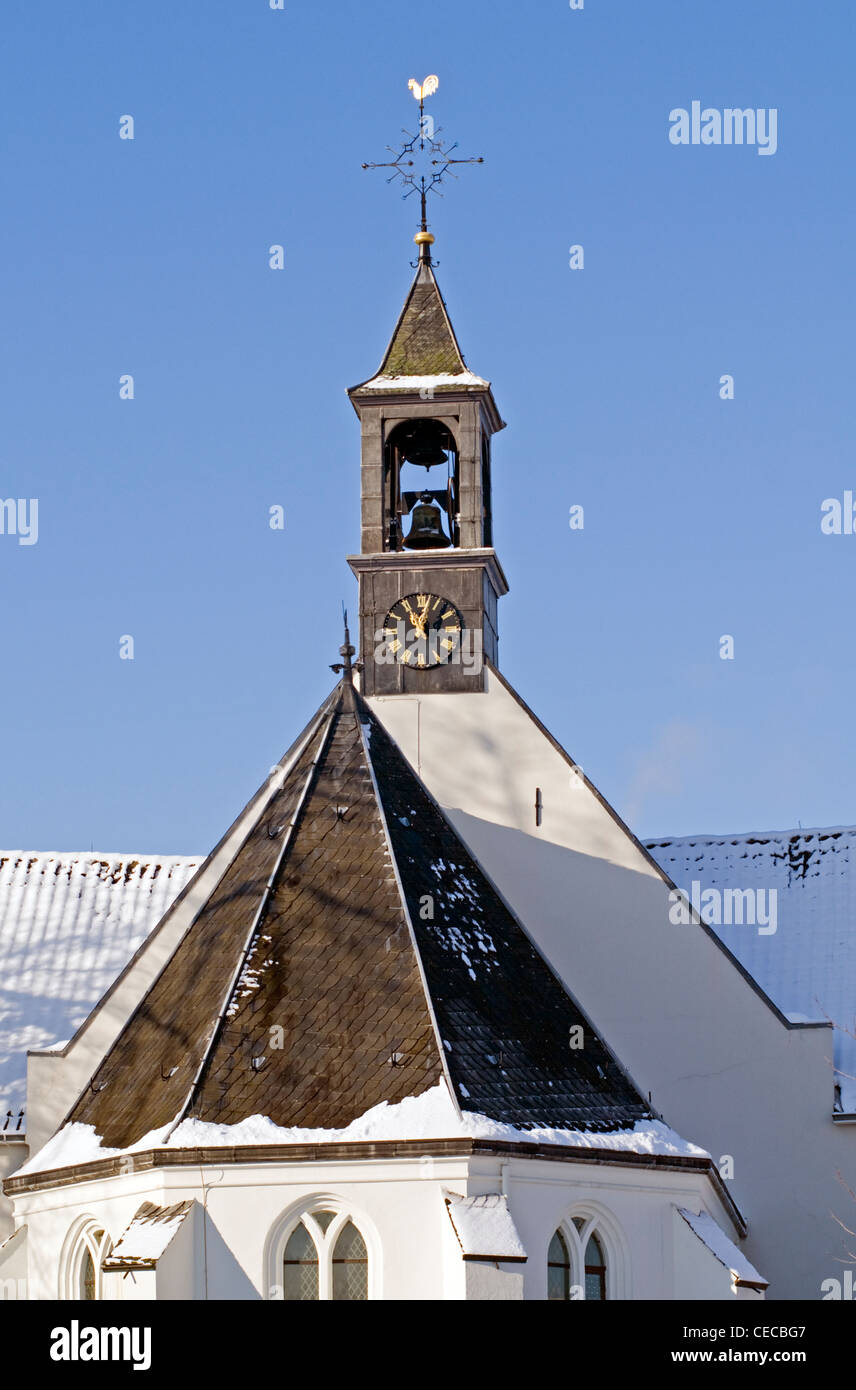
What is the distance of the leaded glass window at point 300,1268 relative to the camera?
70.9 ft

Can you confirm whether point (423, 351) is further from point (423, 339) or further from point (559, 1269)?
point (559, 1269)

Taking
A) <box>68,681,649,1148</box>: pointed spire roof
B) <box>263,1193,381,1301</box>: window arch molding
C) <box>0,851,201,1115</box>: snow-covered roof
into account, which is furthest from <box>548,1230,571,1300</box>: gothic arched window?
<box>0,851,201,1115</box>: snow-covered roof

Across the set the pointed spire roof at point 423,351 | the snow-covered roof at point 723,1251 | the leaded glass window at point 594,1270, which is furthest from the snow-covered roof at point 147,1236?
the pointed spire roof at point 423,351

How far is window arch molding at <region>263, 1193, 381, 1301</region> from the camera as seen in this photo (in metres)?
21.6

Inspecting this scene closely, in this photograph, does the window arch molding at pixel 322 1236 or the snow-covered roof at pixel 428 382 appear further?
the snow-covered roof at pixel 428 382

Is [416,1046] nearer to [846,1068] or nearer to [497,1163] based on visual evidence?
[497,1163]

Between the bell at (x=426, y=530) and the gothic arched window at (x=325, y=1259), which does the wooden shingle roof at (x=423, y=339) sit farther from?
the gothic arched window at (x=325, y=1259)

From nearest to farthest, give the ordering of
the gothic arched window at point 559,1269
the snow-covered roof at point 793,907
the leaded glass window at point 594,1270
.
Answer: the gothic arched window at point 559,1269 < the leaded glass window at point 594,1270 < the snow-covered roof at point 793,907

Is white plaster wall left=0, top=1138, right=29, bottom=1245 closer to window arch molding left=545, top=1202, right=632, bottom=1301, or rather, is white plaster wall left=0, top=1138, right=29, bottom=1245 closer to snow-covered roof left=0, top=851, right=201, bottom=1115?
snow-covered roof left=0, top=851, right=201, bottom=1115

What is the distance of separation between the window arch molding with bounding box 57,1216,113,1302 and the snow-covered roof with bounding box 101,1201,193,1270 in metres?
1.43

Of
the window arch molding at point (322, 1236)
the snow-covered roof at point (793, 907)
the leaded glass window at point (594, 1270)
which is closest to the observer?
the window arch molding at point (322, 1236)

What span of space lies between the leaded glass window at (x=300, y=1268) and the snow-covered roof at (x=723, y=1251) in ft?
15.0
